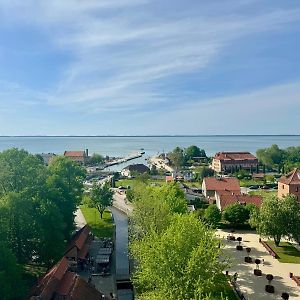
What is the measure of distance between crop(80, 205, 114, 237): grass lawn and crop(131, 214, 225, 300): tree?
21406mm

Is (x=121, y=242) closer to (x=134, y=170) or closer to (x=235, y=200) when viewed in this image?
(x=235, y=200)

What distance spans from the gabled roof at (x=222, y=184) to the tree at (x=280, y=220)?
84.7ft

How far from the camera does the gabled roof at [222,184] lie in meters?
69.1

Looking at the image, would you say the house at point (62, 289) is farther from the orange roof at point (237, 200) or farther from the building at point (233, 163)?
the building at point (233, 163)

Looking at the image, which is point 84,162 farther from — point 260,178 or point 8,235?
point 8,235

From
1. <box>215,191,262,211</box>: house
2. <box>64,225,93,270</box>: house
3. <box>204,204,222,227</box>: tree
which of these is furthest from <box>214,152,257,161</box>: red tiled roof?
<box>64,225,93,270</box>: house

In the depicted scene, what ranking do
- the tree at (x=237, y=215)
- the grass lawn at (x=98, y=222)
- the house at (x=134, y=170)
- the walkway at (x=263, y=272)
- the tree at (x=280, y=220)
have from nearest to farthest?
the walkway at (x=263, y=272), the tree at (x=280, y=220), the grass lawn at (x=98, y=222), the tree at (x=237, y=215), the house at (x=134, y=170)

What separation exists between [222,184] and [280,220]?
29.6 m

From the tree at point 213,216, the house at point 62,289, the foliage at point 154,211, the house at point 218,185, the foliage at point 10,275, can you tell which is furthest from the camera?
the house at point 218,185

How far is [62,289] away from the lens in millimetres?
26047

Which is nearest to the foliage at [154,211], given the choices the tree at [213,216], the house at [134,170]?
the tree at [213,216]

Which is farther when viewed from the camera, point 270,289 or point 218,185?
point 218,185

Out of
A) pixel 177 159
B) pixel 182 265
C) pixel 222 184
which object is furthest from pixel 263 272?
pixel 177 159

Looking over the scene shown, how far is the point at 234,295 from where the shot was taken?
31.1m
